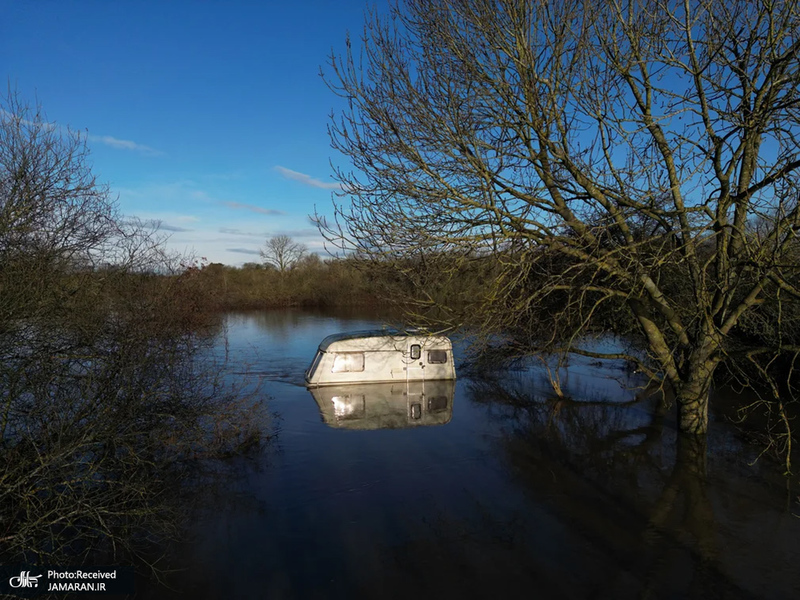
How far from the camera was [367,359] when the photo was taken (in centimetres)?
1608

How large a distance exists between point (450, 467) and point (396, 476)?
3.80ft

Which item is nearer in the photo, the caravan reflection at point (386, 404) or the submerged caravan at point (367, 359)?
the caravan reflection at point (386, 404)

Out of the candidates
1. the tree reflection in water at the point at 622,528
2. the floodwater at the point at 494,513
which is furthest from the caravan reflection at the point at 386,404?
the tree reflection in water at the point at 622,528

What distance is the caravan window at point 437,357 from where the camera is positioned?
16.9 metres

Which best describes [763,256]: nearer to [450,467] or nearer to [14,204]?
[450,467]

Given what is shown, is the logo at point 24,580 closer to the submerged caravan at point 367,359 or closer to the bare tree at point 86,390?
the bare tree at point 86,390

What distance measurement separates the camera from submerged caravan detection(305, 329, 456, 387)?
16.0 meters

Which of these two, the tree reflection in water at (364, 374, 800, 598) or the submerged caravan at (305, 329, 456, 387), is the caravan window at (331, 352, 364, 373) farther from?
the tree reflection in water at (364, 374, 800, 598)

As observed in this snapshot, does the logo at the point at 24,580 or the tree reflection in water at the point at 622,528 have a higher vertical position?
the logo at the point at 24,580

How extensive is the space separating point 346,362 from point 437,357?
309 centimetres

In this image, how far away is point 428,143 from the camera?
9305mm

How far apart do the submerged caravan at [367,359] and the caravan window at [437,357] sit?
0.43m

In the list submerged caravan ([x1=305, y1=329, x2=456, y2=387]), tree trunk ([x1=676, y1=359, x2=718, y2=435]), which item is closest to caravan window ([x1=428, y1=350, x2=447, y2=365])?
submerged caravan ([x1=305, y1=329, x2=456, y2=387])

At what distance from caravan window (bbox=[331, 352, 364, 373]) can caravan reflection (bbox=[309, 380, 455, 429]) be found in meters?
0.53
